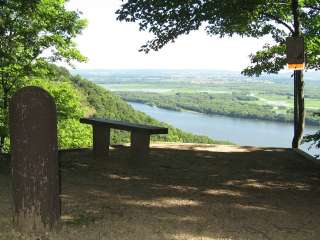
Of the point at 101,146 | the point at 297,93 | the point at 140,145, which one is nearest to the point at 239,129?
the point at 297,93

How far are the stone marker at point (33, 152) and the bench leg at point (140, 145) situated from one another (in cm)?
430

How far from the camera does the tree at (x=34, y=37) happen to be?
1519 centimetres

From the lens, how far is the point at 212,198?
6047 millimetres

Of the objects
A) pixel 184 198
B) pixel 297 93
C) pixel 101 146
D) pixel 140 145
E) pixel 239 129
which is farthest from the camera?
pixel 239 129

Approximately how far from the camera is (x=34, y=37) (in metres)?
16.0

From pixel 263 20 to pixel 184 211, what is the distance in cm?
893

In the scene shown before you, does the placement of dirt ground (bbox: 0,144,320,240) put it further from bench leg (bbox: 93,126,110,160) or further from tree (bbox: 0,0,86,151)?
tree (bbox: 0,0,86,151)

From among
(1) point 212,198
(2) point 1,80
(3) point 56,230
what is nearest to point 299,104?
(1) point 212,198

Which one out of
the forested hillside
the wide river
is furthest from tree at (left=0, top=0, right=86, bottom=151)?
the wide river

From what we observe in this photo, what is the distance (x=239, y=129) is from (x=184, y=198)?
97.4m

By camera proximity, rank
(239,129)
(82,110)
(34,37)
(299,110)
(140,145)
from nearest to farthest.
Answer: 1. (140,145)
2. (299,110)
3. (34,37)
4. (82,110)
5. (239,129)

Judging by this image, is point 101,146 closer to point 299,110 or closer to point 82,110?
point 299,110

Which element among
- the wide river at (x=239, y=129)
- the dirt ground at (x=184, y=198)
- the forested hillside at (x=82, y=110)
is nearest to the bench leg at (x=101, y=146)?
the dirt ground at (x=184, y=198)

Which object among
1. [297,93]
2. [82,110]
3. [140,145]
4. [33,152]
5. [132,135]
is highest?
[297,93]
